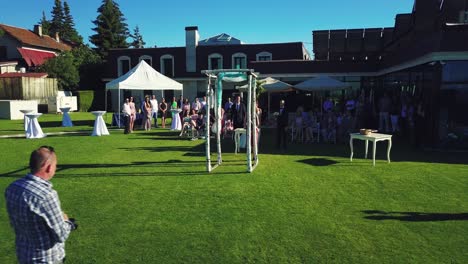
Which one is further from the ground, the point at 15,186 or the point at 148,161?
the point at 15,186

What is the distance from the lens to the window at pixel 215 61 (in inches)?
1420

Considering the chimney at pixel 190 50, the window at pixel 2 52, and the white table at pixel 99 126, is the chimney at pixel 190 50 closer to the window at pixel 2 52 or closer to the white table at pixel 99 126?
the white table at pixel 99 126

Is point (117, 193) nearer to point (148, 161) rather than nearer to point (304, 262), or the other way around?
point (148, 161)

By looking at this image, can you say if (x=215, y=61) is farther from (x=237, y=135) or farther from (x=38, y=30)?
(x=38, y=30)

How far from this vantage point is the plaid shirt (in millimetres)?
2656

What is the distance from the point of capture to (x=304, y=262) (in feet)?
14.8

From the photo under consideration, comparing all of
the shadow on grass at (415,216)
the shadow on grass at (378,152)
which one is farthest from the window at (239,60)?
the shadow on grass at (415,216)

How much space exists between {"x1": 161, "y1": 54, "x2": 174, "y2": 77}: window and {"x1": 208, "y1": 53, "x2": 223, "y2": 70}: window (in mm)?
3867

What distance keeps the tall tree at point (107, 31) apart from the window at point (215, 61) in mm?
27810

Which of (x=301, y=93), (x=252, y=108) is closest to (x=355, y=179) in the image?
(x=252, y=108)

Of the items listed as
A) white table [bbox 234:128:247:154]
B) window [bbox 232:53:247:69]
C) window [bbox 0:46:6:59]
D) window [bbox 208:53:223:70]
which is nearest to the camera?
white table [bbox 234:128:247:154]

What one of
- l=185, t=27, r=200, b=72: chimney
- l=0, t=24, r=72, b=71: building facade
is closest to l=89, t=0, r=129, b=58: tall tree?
l=0, t=24, r=72, b=71: building facade

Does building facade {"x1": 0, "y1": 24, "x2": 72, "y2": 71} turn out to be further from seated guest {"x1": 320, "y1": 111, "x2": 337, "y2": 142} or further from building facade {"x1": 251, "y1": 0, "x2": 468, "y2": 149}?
seated guest {"x1": 320, "y1": 111, "x2": 337, "y2": 142}

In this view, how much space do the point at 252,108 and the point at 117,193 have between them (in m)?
4.13
